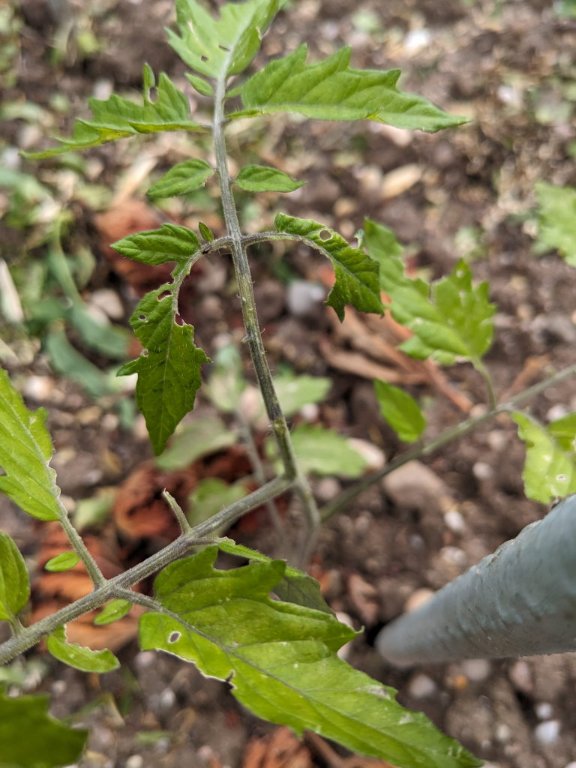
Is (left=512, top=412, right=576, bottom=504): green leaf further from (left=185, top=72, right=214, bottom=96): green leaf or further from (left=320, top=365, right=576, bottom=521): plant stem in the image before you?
(left=185, top=72, right=214, bottom=96): green leaf

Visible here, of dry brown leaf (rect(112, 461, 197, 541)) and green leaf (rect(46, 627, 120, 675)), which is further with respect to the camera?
dry brown leaf (rect(112, 461, 197, 541))

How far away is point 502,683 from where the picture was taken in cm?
148

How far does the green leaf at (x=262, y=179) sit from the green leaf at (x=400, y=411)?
451 mm

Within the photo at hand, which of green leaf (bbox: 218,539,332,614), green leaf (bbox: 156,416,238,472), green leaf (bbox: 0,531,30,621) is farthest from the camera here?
green leaf (bbox: 156,416,238,472)

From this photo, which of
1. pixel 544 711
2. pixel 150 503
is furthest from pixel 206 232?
pixel 544 711

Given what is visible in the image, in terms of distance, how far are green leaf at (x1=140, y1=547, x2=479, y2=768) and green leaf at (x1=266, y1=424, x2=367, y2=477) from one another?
0.70 meters

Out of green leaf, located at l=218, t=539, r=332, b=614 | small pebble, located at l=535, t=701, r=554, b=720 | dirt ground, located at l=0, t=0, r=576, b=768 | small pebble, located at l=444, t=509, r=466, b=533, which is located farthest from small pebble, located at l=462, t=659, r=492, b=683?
green leaf, located at l=218, t=539, r=332, b=614

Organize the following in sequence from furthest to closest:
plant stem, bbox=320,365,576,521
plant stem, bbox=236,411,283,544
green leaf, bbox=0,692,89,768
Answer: plant stem, bbox=236,411,283,544, plant stem, bbox=320,365,576,521, green leaf, bbox=0,692,89,768

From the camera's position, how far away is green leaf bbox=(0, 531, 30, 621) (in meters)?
0.77

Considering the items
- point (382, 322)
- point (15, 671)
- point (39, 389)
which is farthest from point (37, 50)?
point (15, 671)

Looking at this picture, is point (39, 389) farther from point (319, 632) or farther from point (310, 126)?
point (319, 632)

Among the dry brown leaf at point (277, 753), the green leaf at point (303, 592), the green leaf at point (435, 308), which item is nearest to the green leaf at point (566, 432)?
the green leaf at point (435, 308)

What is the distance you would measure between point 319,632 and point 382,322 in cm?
131

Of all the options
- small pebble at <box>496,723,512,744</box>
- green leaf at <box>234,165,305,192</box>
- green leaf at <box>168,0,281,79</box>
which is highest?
green leaf at <box>168,0,281,79</box>
